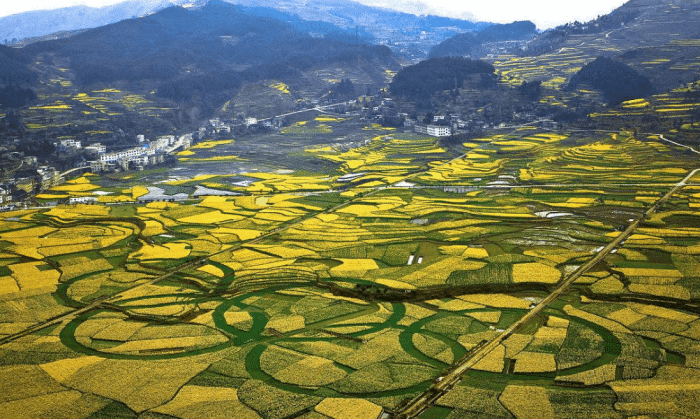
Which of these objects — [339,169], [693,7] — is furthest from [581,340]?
[693,7]

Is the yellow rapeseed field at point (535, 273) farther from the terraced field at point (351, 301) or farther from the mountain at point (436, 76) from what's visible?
the mountain at point (436, 76)

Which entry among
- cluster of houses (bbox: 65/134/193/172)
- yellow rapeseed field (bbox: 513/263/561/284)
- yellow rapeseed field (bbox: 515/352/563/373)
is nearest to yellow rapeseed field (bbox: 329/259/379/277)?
yellow rapeseed field (bbox: 513/263/561/284)

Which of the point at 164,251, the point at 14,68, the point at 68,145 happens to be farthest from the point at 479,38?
the point at 164,251

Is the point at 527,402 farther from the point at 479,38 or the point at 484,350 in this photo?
the point at 479,38

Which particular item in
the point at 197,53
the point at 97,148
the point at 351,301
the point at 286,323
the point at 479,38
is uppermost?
the point at 479,38

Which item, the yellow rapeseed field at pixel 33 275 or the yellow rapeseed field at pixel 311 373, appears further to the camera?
the yellow rapeseed field at pixel 33 275

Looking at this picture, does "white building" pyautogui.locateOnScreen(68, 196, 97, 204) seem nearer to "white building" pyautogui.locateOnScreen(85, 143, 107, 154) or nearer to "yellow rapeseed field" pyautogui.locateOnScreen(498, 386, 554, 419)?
"white building" pyautogui.locateOnScreen(85, 143, 107, 154)

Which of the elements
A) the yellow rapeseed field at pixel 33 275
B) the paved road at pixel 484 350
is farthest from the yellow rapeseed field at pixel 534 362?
the yellow rapeseed field at pixel 33 275

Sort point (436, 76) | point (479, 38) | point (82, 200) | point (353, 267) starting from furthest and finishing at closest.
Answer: point (479, 38), point (436, 76), point (82, 200), point (353, 267)
